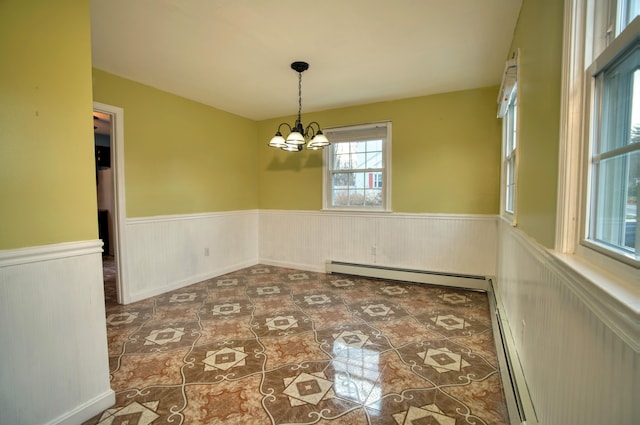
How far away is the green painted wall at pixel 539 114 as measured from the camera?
1235 mm

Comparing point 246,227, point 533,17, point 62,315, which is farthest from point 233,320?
point 533,17

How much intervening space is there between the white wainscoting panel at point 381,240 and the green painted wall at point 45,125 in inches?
132

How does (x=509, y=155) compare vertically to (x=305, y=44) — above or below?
below

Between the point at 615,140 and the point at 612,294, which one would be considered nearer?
the point at 612,294

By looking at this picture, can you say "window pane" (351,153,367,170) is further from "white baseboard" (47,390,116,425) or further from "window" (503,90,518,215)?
"white baseboard" (47,390,116,425)

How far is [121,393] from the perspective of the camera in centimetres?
183

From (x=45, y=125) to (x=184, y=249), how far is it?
2787 mm

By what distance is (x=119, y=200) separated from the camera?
3279 millimetres

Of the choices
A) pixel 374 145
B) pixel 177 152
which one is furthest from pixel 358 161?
pixel 177 152

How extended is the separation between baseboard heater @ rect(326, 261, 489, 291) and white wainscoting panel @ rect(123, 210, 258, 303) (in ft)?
5.25

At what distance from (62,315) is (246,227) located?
3.53 meters

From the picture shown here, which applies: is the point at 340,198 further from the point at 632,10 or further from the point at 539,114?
the point at 632,10

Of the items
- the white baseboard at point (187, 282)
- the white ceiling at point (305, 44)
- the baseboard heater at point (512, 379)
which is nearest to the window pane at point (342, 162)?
the white ceiling at point (305, 44)

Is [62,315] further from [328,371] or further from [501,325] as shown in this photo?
[501,325]
